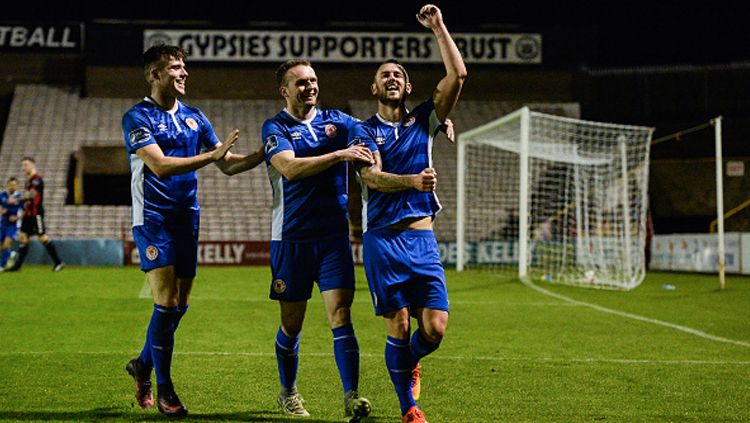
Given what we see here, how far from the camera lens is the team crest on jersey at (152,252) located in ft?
17.9

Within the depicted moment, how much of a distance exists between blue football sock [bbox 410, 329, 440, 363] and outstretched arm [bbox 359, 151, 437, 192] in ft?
2.87

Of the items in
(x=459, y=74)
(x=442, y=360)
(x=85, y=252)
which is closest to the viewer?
(x=459, y=74)

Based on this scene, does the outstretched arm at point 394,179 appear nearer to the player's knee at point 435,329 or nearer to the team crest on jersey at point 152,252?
the player's knee at point 435,329

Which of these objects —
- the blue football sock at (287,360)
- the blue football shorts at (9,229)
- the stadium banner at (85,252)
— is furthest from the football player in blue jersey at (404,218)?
the stadium banner at (85,252)

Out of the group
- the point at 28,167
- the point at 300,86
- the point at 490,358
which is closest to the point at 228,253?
the point at 28,167

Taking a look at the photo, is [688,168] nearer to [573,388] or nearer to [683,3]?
[683,3]

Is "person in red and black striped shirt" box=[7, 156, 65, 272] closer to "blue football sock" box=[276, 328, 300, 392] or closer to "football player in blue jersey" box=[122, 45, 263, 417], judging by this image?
"football player in blue jersey" box=[122, 45, 263, 417]

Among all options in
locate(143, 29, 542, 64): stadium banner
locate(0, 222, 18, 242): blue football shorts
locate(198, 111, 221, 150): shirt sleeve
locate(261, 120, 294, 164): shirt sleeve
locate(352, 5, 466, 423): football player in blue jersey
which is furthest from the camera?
locate(143, 29, 542, 64): stadium banner

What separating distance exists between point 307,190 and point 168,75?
1096 mm

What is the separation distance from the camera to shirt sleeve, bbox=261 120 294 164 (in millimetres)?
5371

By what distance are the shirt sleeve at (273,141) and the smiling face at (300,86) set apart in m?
0.19

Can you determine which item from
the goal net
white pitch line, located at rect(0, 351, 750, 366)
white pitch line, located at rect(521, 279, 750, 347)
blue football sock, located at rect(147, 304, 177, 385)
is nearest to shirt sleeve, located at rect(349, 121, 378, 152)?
blue football sock, located at rect(147, 304, 177, 385)

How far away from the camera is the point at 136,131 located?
5.42m

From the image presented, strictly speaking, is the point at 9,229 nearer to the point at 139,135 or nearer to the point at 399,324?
the point at 139,135
